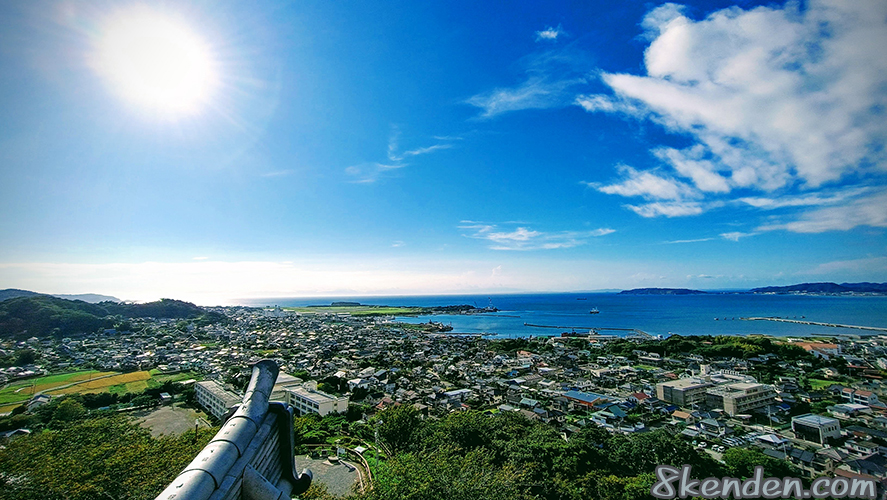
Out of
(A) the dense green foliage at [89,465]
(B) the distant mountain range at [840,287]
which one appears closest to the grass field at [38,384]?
(A) the dense green foliage at [89,465]

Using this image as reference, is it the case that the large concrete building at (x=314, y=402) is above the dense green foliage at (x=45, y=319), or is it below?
below

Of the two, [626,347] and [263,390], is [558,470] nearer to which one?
[263,390]

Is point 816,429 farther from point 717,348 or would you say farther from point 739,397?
point 717,348

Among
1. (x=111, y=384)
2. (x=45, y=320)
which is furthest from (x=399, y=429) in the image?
(x=45, y=320)

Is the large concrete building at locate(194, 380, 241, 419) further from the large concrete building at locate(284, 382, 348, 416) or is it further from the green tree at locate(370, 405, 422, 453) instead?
the green tree at locate(370, 405, 422, 453)

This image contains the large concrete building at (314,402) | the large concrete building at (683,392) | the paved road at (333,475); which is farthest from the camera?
the large concrete building at (683,392)

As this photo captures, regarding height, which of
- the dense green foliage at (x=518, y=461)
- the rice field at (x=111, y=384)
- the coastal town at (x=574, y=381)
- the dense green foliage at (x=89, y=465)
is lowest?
the coastal town at (x=574, y=381)

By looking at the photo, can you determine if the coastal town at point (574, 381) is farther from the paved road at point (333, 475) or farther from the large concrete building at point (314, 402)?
the paved road at point (333, 475)
